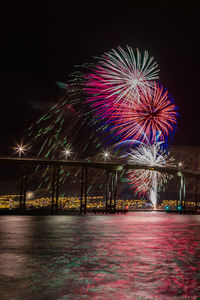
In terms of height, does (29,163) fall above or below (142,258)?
above

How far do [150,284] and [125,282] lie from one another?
65 centimetres

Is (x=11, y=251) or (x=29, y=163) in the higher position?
(x=29, y=163)

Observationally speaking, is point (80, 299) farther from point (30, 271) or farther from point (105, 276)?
point (30, 271)

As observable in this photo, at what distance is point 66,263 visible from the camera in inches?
564

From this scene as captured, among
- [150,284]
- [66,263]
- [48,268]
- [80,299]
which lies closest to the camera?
[80,299]

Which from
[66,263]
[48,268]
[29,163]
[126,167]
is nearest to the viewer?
[48,268]

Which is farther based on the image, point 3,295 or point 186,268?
point 186,268

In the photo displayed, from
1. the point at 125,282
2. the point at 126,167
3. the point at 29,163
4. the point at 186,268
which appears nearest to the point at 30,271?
the point at 125,282

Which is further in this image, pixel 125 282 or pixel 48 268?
pixel 48 268

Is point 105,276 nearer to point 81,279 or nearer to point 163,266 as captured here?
point 81,279

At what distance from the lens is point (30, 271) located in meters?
12.5

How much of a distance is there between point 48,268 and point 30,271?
29.8 inches

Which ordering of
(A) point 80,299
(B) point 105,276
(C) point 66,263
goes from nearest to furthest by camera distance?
(A) point 80,299
(B) point 105,276
(C) point 66,263

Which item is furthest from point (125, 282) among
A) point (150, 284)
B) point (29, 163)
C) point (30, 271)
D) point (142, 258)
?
point (29, 163)
